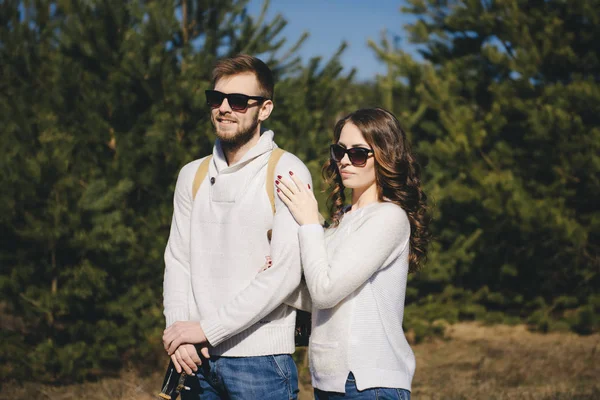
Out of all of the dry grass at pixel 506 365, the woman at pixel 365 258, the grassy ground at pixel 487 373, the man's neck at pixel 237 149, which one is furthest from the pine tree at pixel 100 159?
the woman at pixel 365 258

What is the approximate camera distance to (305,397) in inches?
205

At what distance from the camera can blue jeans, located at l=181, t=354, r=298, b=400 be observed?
6.55 feet

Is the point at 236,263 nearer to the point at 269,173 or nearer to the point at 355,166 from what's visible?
the point at 269,173

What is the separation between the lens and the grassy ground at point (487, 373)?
4961 mm

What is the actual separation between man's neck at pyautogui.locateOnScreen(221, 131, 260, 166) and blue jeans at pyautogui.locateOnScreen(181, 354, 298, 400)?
2.25ft

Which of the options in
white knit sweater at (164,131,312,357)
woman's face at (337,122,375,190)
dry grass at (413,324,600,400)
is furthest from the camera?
dry grass at (413,324,600,400)

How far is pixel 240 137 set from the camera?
7.13 ft

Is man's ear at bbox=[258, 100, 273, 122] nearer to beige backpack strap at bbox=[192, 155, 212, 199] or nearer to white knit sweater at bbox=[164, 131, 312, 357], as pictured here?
white knit sweater at bbox=[164, 131, 312, 357]

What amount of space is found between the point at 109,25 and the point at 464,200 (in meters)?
4.86

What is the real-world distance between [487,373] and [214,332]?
5.06 m

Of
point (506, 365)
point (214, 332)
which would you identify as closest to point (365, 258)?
point (214, 332)

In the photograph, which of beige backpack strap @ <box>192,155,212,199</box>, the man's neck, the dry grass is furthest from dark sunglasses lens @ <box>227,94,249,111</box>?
the dry grass

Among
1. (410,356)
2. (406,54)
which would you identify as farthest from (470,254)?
(410,356)

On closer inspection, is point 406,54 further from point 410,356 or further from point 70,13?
point 410,356
